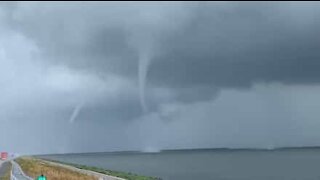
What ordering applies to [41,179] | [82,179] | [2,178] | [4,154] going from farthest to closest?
[4,154] < [82,179] < [2,178] < [41,179]

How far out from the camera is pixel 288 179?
422 ft

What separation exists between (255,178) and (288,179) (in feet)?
31.4

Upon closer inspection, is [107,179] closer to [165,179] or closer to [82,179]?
[82,179]

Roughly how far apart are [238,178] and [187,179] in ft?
50.7

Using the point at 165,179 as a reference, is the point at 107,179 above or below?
below

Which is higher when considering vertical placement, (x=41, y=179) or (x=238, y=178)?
(x=238, y=178)

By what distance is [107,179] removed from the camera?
65.4 m

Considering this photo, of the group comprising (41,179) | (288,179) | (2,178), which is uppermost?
(288,179)

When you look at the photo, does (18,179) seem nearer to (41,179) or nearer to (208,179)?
(41,179)

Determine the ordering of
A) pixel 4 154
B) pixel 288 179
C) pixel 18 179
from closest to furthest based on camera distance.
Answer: pixel 18 179
pixel 4 154
pixel 288 179

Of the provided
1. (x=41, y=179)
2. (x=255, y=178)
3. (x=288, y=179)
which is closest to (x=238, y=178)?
(x=255, y=178)

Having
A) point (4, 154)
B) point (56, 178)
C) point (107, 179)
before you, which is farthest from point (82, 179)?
point (4, 154)

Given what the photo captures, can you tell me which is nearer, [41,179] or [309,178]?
[41,179]

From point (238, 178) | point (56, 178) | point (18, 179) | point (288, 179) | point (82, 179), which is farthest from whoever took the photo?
point (238, 178)
